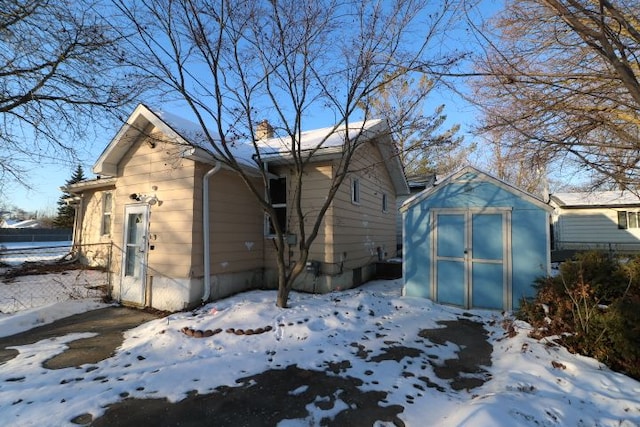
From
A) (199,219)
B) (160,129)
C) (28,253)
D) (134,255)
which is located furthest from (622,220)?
(28,253)

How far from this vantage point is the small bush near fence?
3830mm

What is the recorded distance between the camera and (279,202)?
30.1 ft

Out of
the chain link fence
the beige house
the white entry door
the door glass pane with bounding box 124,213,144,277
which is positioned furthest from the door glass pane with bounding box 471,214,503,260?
the chain link fence

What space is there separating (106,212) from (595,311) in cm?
1422

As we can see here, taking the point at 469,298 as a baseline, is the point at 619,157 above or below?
above

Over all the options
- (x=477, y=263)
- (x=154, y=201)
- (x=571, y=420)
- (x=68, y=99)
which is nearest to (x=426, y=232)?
(x=477, y=263)

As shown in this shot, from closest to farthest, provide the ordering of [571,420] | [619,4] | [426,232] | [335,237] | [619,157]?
1. [571,420]
2. [619,4]
3. [619,157]
4. [426,232]
5. [335,237]

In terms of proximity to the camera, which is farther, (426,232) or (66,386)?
(426,232)

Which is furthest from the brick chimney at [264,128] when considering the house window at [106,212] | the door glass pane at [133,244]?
the house window at [106,212]

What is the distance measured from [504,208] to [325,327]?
4673 mm

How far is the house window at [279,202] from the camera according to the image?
8.95m

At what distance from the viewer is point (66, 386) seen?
Answer: 3.70 metres

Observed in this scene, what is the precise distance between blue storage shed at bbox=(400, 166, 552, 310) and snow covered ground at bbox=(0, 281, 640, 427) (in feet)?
2.80

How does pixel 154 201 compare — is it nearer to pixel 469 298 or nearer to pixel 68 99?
pixel 68 99
